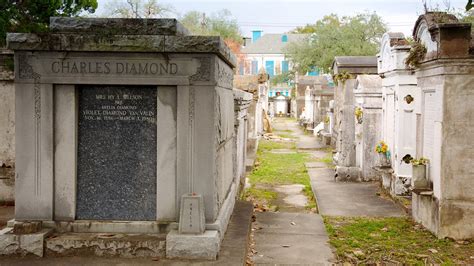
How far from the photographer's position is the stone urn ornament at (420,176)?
8047 millimetres

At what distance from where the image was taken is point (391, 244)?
23.1 feet

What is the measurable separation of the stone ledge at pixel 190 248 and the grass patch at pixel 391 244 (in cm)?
179

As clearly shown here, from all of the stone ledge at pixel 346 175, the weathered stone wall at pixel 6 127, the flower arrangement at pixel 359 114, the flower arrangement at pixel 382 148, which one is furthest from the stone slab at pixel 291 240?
the flower arrangement at pixel 359 114

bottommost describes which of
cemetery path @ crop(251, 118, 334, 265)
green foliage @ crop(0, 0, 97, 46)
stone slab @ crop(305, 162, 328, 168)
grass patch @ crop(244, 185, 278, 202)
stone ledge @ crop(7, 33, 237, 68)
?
grass patch @ crop(244, 185, 278, 202)

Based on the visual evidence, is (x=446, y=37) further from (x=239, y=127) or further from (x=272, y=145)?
(x=272, y=145)

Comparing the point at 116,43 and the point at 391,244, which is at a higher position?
the point at 116,43

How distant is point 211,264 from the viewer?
16.4 feet

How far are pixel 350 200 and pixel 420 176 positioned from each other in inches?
97.6

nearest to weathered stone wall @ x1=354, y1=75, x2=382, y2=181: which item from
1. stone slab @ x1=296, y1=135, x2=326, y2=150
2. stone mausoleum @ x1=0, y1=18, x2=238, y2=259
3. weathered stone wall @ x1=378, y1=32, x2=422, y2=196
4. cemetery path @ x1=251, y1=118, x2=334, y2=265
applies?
weathered stone wall @ x1=378, y1=32, x2=422, y2=196

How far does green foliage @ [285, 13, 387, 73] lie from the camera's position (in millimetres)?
41031

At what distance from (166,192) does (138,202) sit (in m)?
0.30

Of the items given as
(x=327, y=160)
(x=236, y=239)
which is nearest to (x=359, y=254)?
(x=236, y=239)

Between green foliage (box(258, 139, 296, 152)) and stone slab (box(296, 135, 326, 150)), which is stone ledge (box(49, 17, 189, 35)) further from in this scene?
stone slab (box(296, 135, 326, 150))

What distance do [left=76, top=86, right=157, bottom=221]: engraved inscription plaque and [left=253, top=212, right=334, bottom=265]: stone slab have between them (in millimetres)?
1479
